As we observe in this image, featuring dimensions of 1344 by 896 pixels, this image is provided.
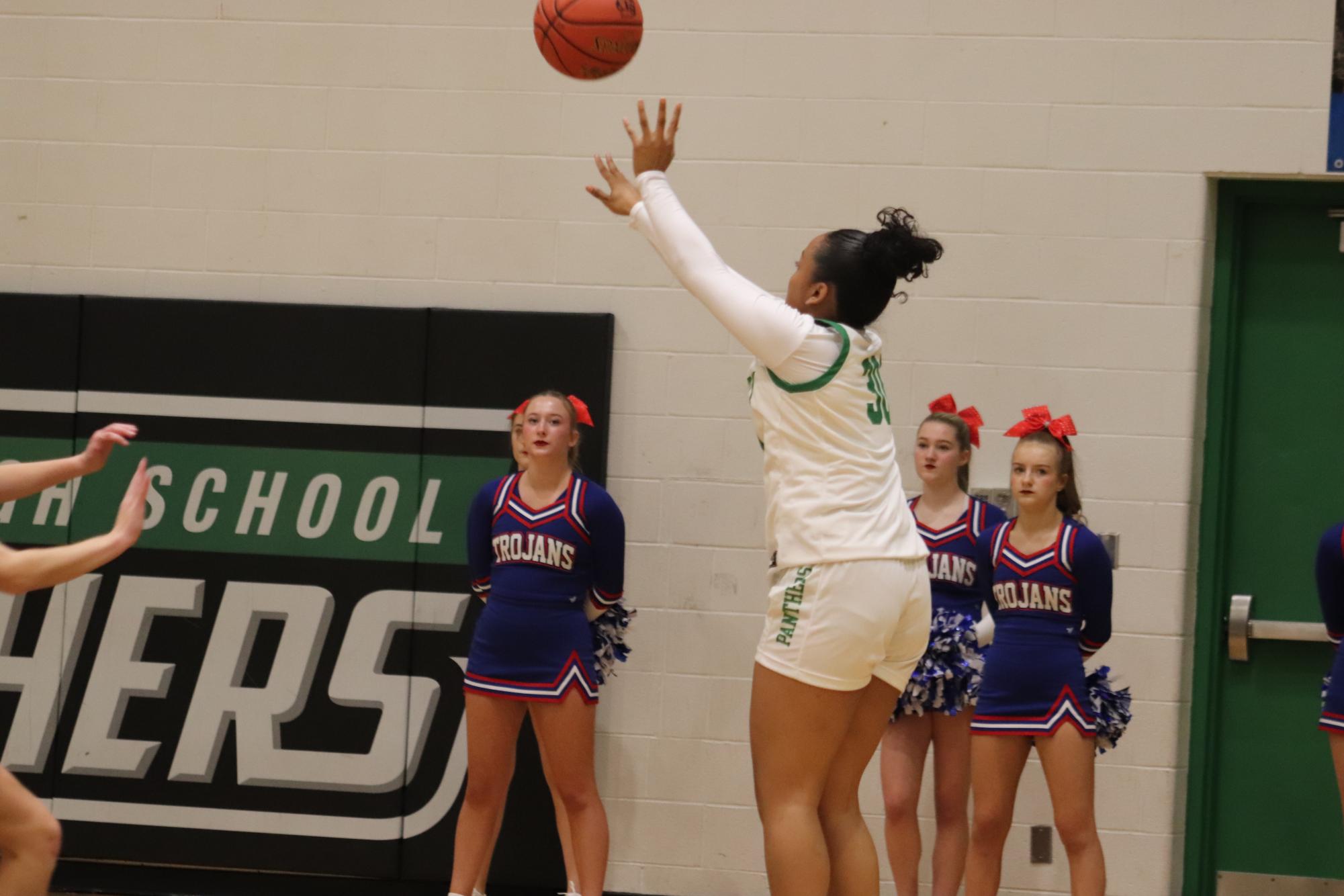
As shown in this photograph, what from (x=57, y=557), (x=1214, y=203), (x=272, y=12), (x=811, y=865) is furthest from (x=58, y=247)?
(x=1214, y=203)

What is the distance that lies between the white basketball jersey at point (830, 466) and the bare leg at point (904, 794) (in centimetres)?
186

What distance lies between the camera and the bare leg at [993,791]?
3998mm

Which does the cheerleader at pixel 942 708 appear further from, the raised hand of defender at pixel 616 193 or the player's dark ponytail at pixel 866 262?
the raised hand of defender at pixel 616 193

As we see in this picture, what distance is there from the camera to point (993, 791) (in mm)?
4008

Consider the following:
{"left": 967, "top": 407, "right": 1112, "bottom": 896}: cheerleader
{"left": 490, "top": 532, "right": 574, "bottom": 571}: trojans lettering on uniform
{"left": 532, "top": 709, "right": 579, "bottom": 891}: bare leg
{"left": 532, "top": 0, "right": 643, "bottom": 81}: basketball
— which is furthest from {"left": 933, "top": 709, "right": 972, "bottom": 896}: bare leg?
{"left": 532, "top": 0, "right": 643, "bottom": 81}: basketball

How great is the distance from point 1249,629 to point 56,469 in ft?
12.5

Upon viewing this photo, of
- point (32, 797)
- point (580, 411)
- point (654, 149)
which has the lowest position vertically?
point (32, 797)

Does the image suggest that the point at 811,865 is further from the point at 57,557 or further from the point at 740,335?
the point at 57,557

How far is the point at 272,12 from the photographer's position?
5.04m

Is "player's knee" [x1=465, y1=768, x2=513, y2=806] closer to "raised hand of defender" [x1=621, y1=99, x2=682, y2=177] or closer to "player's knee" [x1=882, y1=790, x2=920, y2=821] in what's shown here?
"player's knee" [x1=882, y1=790, x2=920, y2=821]

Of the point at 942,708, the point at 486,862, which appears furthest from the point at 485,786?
the point at 942,708

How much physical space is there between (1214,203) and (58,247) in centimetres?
420

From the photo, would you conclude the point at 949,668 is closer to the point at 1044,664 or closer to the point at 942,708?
the point at 942,708

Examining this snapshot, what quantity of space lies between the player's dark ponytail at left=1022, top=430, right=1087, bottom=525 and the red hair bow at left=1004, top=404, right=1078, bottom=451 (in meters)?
0.01
